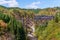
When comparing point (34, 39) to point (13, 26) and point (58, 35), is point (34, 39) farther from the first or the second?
point (58, 35)

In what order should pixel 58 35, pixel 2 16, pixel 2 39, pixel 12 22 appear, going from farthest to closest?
pixel 2 16 → pixel 12 22 → pixel 2 39 → pixel 58 35

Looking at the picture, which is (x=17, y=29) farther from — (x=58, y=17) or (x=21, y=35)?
(x=58, y=17)

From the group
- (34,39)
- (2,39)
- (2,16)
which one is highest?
(2,16)

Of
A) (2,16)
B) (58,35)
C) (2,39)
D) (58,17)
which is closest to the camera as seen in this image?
(58,35)

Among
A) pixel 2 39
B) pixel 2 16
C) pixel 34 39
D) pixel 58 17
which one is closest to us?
pixel 2 39

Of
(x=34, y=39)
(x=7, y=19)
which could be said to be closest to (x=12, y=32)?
(x=7, y=19)

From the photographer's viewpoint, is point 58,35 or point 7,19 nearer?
point 58,35

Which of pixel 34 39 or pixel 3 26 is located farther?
pixel 34 39

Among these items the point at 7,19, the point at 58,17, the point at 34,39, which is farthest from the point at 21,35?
the point at 34,39

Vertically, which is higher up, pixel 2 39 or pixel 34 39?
pixel 2 39
